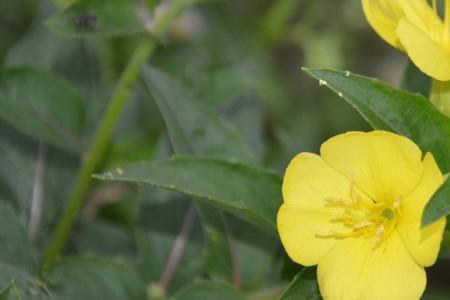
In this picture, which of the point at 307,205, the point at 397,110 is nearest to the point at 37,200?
the point at 307,205

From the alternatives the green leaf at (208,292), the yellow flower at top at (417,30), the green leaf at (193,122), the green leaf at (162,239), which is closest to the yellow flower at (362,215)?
the yellow flower at top at (417,30)

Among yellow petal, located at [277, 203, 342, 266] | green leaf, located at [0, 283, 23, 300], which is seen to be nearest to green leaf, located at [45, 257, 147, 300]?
green leaf, located at [0, 283, 23, 300]

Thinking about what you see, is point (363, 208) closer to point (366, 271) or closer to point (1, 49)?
point (366, 271)

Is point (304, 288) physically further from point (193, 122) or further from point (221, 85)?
point (221, 85)

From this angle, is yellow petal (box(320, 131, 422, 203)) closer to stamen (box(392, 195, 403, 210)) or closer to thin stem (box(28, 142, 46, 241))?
stamen (box(392, 195, 403, 210))

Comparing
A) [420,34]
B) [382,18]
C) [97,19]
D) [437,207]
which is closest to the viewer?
[437,207]

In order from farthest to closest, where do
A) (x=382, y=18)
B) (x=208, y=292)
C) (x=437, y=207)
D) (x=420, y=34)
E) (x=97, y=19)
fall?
(x=97, y=19), (x=208, y=292), (x=382, y=18), (x=420, y=34), (x=437, y=207)

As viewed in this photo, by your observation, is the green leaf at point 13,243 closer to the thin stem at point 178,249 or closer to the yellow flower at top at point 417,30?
the thin stem at point 178,249
